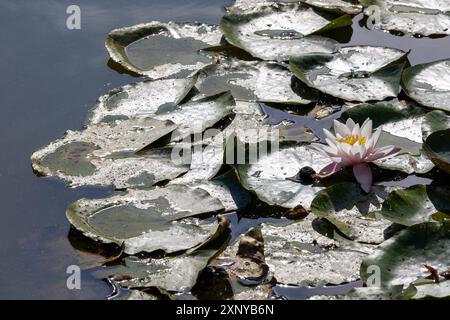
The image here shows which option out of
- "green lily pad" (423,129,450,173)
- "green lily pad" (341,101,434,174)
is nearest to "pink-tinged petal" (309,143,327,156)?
"green lily pad" (341,101,434,174)

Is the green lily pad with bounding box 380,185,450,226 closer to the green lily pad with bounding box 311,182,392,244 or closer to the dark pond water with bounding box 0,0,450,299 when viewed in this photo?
the green lily pad with bounding box 311,182,392,244

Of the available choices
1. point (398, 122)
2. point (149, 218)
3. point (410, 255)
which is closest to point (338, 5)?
point (398, 122)

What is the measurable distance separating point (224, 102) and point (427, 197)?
1023 mm

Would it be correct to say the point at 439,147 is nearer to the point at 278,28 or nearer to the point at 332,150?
the point at 332,150

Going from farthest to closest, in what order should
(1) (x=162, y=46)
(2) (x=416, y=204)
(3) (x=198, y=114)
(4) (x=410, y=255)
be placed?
1. (1) (x=162, y=46)
2. (3) (x=198, y=114)
3. (2) (x=416, y=204)
4. (4) (x=410, y=255)

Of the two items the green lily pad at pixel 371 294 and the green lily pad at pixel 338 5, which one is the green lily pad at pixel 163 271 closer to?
the green lily pad at pixel 371 294

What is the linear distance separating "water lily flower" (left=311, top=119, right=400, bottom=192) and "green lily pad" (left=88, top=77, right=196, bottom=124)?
781 mm

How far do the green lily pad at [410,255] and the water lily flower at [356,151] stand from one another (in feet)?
1.30

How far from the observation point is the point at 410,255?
9.00 ft

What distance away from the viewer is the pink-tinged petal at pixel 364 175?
3148 mm

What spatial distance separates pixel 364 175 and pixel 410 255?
0.51 m

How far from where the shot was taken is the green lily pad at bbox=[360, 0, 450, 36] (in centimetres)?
423

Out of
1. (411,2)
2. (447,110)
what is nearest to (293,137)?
(447,110)
